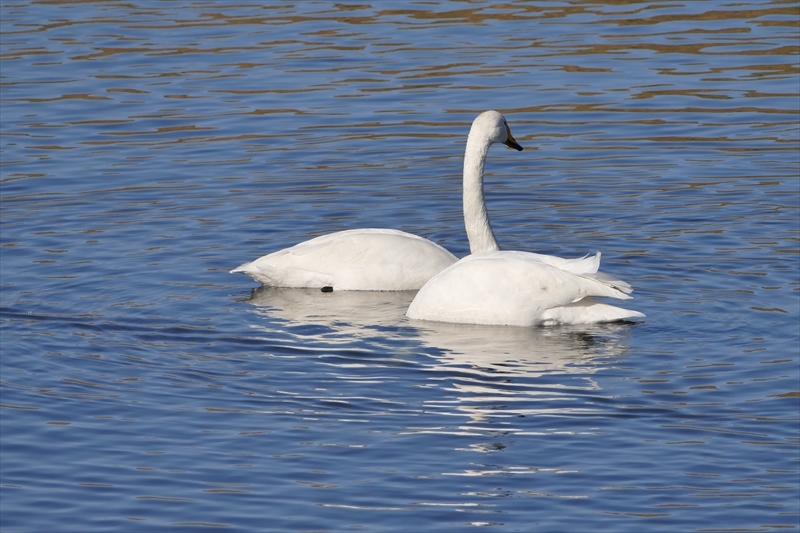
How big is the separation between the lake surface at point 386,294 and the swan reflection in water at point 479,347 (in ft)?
0.12

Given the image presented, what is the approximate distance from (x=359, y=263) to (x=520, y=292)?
1753 millimetres

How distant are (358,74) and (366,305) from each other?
338 inches

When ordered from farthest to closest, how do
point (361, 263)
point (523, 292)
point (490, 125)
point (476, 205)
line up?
point (490, 125), point (476, 205), point (361, 263), point (523, 292)

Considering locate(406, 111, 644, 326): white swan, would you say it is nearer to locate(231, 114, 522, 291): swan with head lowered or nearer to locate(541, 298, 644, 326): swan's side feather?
locate(541, 298, 644, 326): swan's side feather

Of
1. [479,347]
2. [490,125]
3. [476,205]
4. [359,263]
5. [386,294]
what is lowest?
[386,294]

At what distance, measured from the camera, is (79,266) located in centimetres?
1301

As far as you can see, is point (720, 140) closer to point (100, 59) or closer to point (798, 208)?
point (798, 208)

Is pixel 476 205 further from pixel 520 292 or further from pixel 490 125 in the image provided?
pixel 520 292

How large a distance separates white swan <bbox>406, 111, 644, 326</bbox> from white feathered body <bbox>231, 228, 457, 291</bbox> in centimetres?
90

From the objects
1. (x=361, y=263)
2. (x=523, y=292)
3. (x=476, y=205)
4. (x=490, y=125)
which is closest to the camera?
(x=523, y=292)

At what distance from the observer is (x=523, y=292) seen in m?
11.2

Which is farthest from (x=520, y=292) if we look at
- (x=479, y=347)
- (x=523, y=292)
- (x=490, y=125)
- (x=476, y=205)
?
(x=490, y=125)

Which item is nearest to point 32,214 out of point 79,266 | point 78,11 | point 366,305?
point 79,266

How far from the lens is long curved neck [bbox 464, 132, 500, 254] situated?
1293 cm
